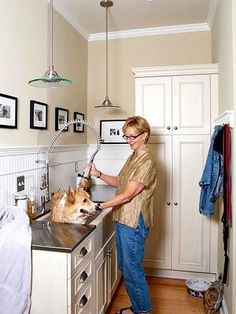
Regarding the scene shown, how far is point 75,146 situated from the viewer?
3.12 m

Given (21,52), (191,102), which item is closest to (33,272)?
(21,52)

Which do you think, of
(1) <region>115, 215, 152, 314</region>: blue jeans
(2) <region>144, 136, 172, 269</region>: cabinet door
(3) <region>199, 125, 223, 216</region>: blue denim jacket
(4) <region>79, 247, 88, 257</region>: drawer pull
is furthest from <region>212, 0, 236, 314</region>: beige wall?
(4) <region>79, 247, 88, 257</region>: drawer pull

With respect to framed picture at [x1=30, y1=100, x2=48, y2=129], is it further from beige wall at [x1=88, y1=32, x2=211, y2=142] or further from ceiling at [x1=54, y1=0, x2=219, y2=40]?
beige wall at [x1=88, y1=32, x2=211, y2=142]

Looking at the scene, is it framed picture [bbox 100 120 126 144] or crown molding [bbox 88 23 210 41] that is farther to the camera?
framed picture [bbox 100 120 126 144]

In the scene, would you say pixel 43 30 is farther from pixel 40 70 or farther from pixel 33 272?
pixel 33 272

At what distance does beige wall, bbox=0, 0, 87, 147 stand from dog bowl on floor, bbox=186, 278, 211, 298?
1.82 m

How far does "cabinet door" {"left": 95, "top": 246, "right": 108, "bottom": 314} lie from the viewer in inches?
77.2

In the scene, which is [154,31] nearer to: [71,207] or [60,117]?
[60,117]

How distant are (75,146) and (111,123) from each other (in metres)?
0.59

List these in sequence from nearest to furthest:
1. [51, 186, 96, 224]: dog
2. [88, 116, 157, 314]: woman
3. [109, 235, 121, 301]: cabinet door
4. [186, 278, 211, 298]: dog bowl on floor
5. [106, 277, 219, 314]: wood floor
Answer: [51, 186, 96, 224]: dog
[88, 116, 157, 314]: woman
[109, 235, 121, 301]: cabinet door
[106, 277, 219, 314]: wood floor
[186, 278, 211, 298]: dog bowl on floor

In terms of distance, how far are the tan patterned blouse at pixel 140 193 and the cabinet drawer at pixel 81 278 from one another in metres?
0.38

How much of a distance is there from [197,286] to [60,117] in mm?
2028


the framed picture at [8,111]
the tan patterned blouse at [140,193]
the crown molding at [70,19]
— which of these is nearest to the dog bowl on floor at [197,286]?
the tan patterned blouse at [140,193]

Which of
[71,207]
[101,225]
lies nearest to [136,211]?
[101,225]
